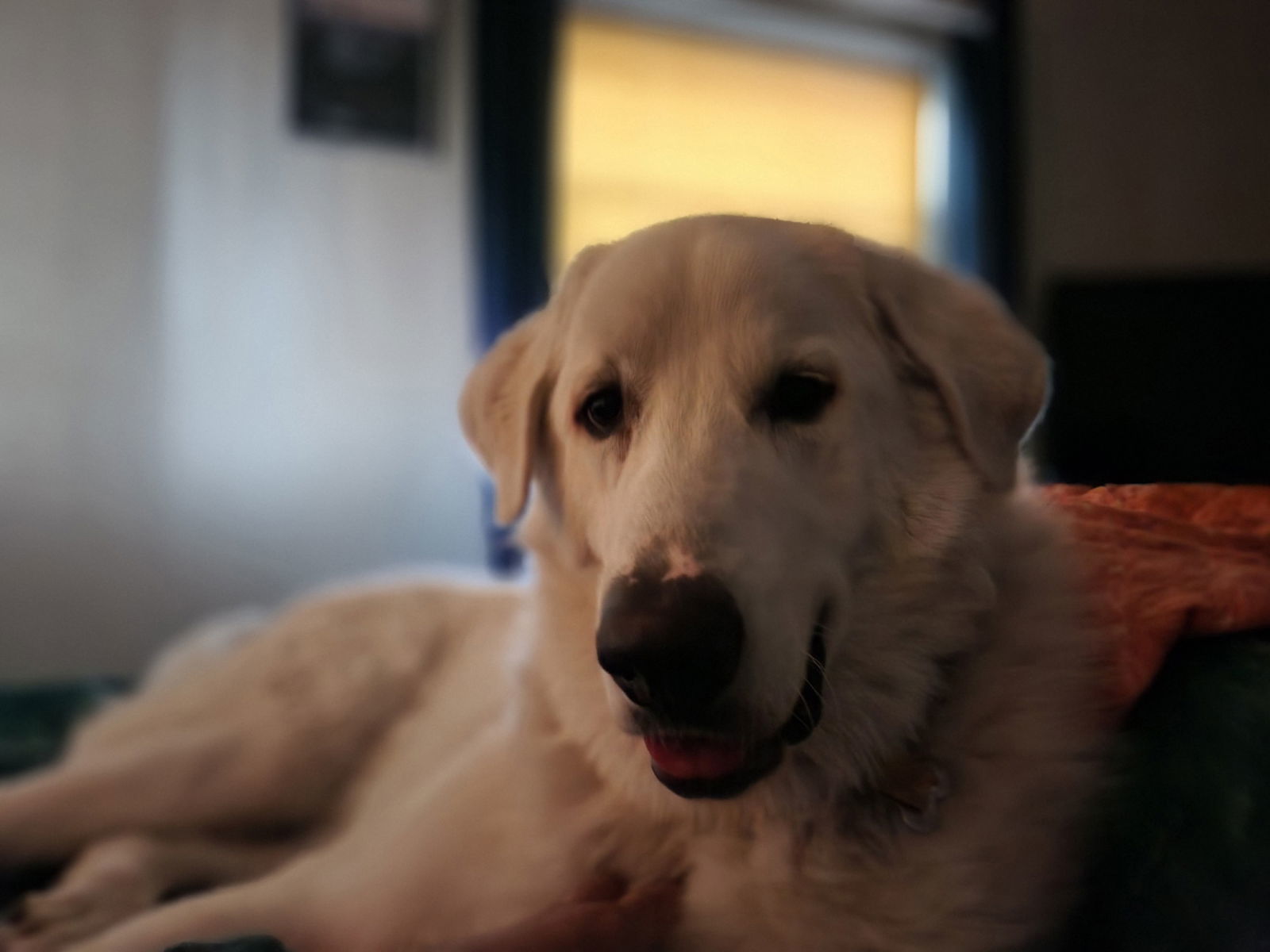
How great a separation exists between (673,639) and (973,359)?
0.59 m

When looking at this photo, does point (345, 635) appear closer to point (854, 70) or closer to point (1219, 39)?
point (1219, 39)

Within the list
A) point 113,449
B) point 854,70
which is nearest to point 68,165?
point 113,449

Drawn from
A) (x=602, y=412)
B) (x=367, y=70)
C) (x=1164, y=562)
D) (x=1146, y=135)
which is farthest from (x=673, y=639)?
(x=367, y=70)

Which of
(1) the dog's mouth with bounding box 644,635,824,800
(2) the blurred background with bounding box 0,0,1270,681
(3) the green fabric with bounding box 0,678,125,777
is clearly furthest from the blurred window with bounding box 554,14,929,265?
(1) the dog's mouth with bounding box 644,635,824,800

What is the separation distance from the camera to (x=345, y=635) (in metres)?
2.06

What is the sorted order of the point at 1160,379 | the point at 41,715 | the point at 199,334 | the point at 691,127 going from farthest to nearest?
the point at 691,127
the point at 199,334
the point at 1160,379
the point at 41,715

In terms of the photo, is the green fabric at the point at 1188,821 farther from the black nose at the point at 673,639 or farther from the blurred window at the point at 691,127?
the blurred window at the point at 691,127

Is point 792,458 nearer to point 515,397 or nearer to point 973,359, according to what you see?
point 973,359

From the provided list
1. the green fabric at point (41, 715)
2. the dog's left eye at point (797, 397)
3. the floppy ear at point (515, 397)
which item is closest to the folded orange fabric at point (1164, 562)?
the dog's left eye at point (797, 397)

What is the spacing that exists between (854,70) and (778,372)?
4077 millimetres

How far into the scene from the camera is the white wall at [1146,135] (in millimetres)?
2006

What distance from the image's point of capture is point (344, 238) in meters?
3.96

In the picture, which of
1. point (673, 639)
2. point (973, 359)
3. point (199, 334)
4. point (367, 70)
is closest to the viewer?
point (673, 639)

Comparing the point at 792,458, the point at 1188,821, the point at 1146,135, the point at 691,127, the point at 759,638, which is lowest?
the point at 1188,821
